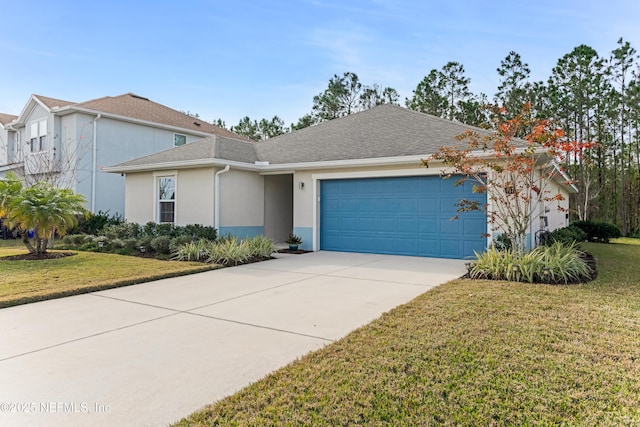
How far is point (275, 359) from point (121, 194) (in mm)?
17520

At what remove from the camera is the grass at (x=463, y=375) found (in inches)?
105

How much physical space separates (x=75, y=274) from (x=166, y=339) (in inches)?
201

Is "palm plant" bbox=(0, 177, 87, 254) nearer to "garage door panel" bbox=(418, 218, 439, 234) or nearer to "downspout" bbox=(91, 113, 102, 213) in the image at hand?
"downspout" bbox=(91, 113, 102, 213)

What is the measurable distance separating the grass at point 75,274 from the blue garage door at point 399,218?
4.65m

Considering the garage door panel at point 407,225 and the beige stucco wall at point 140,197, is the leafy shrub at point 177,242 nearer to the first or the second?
the beige stucco wall at point 140,197

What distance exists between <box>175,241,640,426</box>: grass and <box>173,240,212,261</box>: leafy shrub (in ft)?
21.9

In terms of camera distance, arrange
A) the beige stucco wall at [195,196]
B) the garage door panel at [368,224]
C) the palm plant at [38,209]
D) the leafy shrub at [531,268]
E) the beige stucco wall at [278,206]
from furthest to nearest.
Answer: the beige stucco wall at [278,206] → the beige stucco wall at [195,196] → the garage door panel at [368,224] → the palm plant at [38,209] → the leafy shrub at [531,268]

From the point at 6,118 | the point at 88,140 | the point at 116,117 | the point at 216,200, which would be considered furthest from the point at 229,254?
the point at 6,118

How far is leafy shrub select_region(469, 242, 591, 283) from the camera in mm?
7230

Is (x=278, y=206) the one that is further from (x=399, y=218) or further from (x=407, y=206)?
(x=407, y=206)

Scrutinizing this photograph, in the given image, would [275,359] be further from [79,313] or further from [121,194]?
[121,194]

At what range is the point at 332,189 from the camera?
A: 12.5 meters

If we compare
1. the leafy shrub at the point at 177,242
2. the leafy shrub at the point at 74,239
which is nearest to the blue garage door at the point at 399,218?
the leafy shrub at the point at 177,242

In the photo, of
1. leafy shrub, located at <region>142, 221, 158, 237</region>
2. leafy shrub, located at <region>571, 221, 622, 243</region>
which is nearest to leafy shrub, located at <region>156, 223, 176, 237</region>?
leafy shrub, located at <region>142, 221, 158, 237</region>
